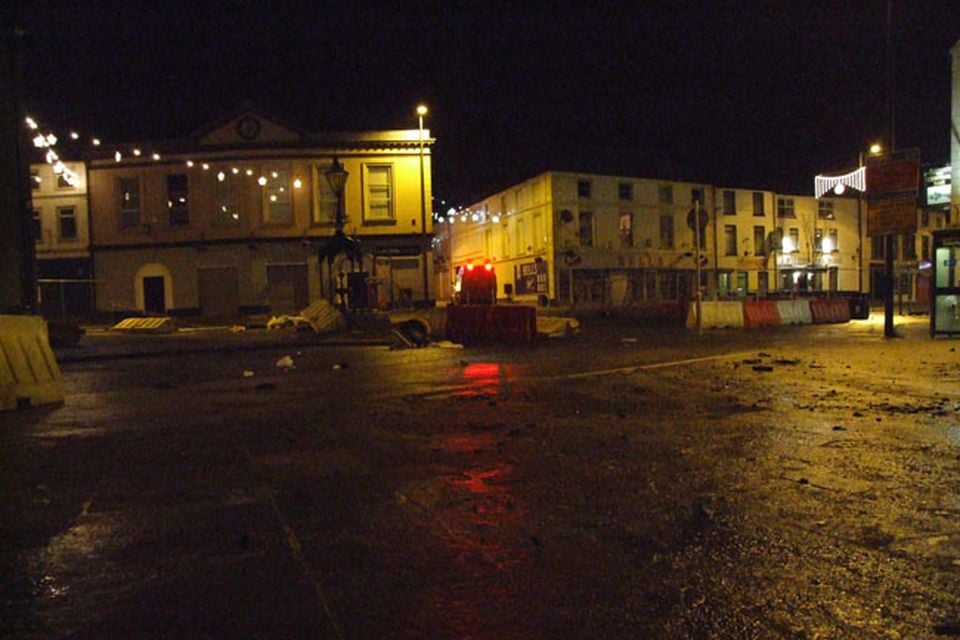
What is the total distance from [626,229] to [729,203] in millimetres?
9861

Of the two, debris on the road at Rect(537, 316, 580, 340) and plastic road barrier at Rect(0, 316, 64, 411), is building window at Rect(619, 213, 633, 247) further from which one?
plastic road barrier at Rect(0, 316, 64, 411)

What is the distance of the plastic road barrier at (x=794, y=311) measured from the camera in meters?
28.2

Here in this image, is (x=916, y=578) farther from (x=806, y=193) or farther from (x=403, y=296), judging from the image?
(x=806, y=193)

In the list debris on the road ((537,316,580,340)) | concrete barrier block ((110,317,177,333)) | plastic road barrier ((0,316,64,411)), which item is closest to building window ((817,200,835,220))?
debris on the road ((537,316,580,340))

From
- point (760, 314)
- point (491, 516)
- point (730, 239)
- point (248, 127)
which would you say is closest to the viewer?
point (491, 516)

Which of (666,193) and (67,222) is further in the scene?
(666,193)

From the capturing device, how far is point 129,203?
35.5 meters

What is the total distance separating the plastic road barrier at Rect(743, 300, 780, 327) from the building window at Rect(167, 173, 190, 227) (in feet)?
89.5

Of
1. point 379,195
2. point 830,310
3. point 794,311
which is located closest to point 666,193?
point 830,310

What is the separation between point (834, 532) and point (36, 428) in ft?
28.9

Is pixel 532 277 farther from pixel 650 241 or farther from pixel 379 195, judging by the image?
pixel 379 195

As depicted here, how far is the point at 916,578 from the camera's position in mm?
3535

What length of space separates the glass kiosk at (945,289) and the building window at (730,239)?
31.0 m

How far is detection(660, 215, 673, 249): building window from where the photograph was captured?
156 feet
